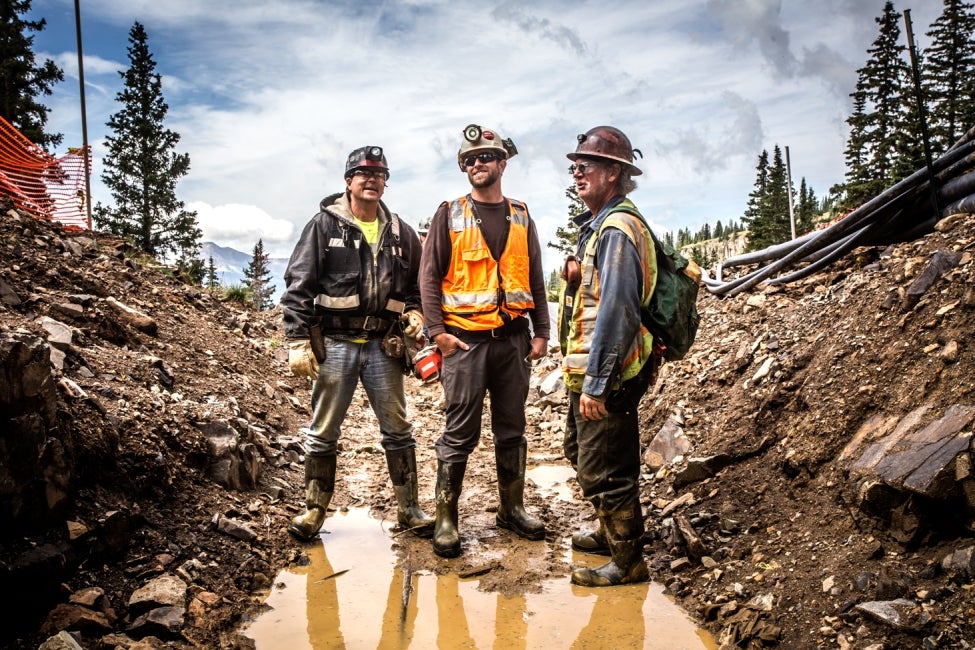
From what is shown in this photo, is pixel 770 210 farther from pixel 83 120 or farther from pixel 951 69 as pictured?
pixel 83 120

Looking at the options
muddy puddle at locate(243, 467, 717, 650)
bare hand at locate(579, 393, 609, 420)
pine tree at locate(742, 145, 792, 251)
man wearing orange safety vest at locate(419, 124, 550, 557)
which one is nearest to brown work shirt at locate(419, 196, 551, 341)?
man wearing orange safety vest at locate(419, 124, 550, 557)

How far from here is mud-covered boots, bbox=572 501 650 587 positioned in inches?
147

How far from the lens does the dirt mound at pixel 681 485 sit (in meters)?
2.94

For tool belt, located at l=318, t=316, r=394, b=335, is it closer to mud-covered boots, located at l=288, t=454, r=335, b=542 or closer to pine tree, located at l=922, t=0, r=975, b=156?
mud-covered boots, located at l=288, t=454, r=335, b=542

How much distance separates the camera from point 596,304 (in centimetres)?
366

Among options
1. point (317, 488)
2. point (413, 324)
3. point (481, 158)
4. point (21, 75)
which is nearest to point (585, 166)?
point (481, 158)

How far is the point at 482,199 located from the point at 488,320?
0.89 metres

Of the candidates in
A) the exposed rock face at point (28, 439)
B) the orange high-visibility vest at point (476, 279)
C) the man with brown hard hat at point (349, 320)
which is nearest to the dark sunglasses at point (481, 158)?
the orange high-visibility vest at point (476, 279)

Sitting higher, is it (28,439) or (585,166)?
(585,166)

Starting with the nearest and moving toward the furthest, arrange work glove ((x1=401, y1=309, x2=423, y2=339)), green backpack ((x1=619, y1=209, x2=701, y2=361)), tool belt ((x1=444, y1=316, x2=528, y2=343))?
1. green backpack ((x1=619, y1=209, x2=701, y2=361))
2. tool belt ((x1=444, y1=316, x2=528, y2=343))
3. work glove ((x1=401, y1=309, x2=423, y2=339))

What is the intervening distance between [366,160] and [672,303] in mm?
2421

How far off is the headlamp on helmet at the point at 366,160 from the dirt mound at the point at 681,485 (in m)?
2.25

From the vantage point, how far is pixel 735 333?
682cm

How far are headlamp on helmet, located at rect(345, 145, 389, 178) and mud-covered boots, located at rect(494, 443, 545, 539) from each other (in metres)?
2.29
